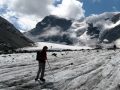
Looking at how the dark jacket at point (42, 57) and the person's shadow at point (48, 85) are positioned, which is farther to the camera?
the dark jacket at point (42, 57)

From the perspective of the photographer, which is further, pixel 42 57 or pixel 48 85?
pixel 42 57

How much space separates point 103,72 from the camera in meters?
29.6

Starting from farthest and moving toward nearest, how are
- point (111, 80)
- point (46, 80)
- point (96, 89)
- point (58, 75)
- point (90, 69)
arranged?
point (90, 69) → point (58, 75) → point (46, 80) → point (111, 80) → point (96, 89)

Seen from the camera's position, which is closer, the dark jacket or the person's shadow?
the person's shadow

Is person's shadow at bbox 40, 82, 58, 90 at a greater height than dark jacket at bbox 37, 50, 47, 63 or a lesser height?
lesser

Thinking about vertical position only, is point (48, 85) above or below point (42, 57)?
below

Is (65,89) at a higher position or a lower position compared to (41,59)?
lower

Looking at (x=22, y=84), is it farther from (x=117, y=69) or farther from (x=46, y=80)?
→ (x=117, y=69)

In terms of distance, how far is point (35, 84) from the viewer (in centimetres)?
2622

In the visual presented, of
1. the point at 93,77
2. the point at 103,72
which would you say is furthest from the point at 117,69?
the point at 93,77

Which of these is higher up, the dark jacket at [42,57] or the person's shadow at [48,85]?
the dark jacket at [42,57]

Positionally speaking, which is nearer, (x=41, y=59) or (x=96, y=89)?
(x=96, y=89)

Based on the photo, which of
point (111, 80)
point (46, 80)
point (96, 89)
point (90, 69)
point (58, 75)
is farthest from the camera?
point (90, 69)

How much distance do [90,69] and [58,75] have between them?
3941 millimetres
